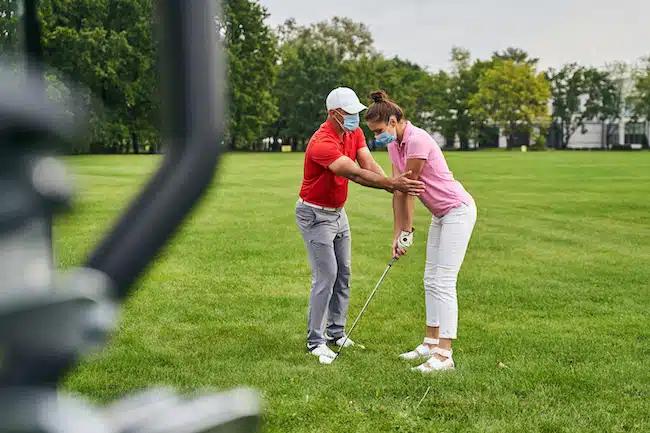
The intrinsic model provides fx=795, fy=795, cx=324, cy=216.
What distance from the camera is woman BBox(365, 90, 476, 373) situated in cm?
580

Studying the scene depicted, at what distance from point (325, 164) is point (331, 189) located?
305 millimetres

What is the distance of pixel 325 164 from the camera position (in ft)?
19.6

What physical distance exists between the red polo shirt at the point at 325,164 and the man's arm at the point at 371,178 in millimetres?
75

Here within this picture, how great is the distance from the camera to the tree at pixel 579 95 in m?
106

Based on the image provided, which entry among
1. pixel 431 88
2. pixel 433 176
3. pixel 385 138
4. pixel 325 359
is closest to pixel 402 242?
pixel 433 176

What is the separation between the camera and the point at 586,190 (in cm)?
2592

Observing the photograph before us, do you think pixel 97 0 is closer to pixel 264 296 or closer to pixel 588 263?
pixel 264 296

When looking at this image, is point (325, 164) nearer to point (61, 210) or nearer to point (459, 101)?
point (61, 210)

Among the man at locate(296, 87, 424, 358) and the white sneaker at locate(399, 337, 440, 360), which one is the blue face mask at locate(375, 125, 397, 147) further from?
the white sneaker at locate(399, 337, 440, 360)

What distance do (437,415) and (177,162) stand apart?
16.1 ft

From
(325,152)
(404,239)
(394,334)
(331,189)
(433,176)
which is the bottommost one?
(394,334)

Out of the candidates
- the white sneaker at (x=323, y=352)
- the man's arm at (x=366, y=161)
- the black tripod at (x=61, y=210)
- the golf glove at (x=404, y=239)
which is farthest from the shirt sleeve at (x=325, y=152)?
the black tripod at (x=61, y=210)

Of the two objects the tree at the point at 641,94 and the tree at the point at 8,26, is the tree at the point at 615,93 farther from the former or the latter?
the tree at the point at 8,26

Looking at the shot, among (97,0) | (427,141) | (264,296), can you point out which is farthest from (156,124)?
(264,296)
